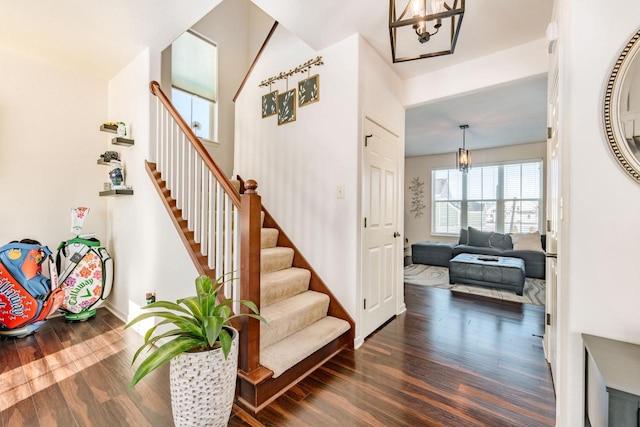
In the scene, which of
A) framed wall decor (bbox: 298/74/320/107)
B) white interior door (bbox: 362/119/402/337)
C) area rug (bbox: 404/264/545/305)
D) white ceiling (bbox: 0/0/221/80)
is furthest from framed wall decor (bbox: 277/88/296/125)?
area rug (bbox: 404/264/545/305)

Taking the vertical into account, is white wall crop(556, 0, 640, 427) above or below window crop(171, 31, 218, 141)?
below

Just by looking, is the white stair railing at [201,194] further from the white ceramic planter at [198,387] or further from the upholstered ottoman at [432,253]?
the upholstered ottoman at [432,253]

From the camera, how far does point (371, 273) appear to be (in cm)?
263

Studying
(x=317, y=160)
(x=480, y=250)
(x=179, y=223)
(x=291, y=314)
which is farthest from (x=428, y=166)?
(x=179, y=223)

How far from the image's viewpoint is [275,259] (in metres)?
2.59

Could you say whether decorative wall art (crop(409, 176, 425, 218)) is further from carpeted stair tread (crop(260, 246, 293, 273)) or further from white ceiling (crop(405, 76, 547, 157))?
carpeted stair tread (crop(260, 246, 293, 273))

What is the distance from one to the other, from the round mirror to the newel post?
1744mm

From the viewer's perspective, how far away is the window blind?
11.4 ft

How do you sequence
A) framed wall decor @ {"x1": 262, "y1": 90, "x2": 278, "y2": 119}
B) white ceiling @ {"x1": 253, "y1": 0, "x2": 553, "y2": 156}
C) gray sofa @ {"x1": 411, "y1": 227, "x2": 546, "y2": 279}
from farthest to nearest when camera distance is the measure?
gray sofa @ {"x1": 411, "y1": 227, "x2": 546, "y2": 279} → framed wall decor @ {"x1": 262, "y1": 90, "x2": 278, "y2": 119} → white ceiling @ {"x1": 253, "y1": 0, "x2": 553, "y2": 156}

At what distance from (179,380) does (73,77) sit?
3523 millimetres

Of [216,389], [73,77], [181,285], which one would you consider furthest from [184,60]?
[216,389]

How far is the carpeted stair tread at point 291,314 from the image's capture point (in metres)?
1.97

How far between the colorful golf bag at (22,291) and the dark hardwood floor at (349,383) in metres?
0.17

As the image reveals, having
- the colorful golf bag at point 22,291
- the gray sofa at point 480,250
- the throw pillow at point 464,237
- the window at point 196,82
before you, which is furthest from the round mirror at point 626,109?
the throw pillow at point 464,237
